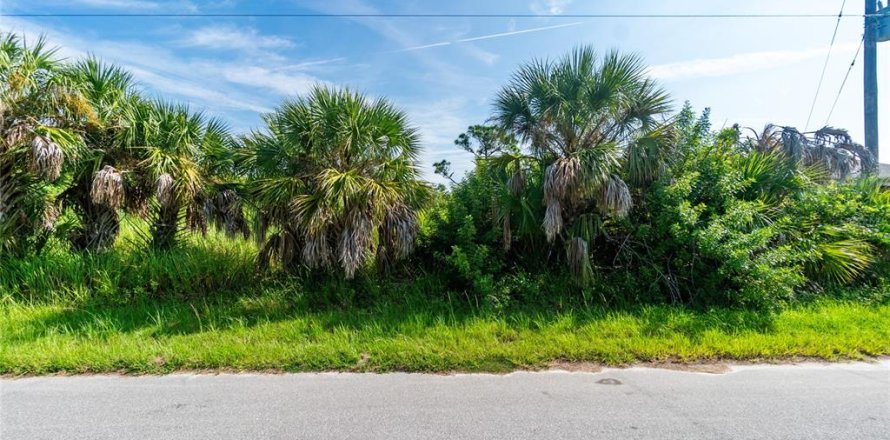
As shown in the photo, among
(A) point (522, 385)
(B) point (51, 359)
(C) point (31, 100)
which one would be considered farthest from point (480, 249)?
(C) point (31, 100)

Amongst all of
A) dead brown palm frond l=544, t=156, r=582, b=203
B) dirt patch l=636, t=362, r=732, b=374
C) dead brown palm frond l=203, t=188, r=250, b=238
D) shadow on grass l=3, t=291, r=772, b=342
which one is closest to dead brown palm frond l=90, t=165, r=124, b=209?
dead brown palm frond l=203, t=188, r=250, b=238

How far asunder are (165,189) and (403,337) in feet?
15.1

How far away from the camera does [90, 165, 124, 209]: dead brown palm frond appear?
528 centimetres

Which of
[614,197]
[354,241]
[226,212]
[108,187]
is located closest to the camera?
[614,197]

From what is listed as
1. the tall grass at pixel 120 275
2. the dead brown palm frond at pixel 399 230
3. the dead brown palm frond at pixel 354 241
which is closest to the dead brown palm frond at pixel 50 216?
the tall grass at pixel 120 275

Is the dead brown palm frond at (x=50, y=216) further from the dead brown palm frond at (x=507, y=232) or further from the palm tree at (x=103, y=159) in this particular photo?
the dead brown palm frond at (x=507, y=232)

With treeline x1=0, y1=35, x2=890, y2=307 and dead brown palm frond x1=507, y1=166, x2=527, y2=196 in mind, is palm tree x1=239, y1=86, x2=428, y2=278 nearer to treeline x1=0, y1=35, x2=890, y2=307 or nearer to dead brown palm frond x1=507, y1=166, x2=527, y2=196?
treeline x1=0, y1=35, x2=890, y2=307

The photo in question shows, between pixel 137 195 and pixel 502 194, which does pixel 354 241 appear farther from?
pixel 137 195

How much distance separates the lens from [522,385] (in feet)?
9.36

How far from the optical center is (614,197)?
4559mm

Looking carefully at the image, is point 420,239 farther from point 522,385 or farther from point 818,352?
point 818,352

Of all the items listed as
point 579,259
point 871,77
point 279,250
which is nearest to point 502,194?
point 579,259

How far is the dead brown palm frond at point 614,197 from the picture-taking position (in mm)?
4559

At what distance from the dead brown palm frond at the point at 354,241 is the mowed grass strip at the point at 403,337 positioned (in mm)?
656
